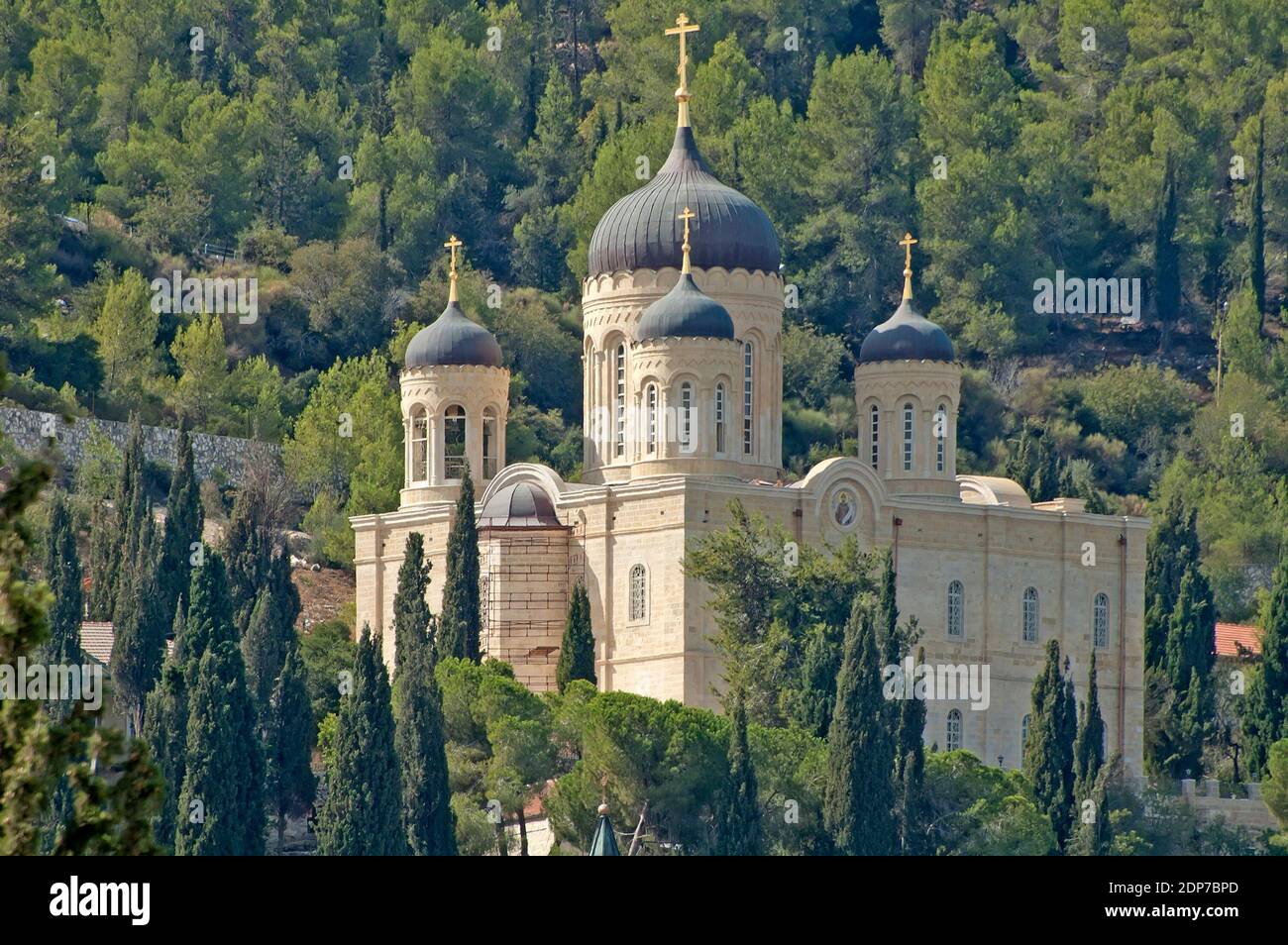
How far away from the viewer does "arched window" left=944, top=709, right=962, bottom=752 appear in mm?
57250

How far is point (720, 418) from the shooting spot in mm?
55531

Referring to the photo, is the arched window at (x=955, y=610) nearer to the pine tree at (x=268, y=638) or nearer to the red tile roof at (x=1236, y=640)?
the pine tree at (x=268, y=638)

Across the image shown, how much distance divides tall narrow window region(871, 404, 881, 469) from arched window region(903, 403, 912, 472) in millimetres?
465

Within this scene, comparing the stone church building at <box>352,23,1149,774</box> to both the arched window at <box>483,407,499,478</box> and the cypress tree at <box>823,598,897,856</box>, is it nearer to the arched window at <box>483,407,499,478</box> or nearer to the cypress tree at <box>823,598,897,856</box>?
the arched window at <box>483,407,499,478</box>

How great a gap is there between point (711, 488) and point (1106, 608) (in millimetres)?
9283

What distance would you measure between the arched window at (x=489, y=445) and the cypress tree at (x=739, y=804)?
973cm

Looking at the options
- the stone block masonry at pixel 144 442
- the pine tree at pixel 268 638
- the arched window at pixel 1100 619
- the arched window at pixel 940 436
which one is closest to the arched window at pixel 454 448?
the pine tree at pixel 268 638

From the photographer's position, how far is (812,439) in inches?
3007

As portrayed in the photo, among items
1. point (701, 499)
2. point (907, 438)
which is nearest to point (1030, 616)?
point (907, 438)

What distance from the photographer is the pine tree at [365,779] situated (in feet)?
157
